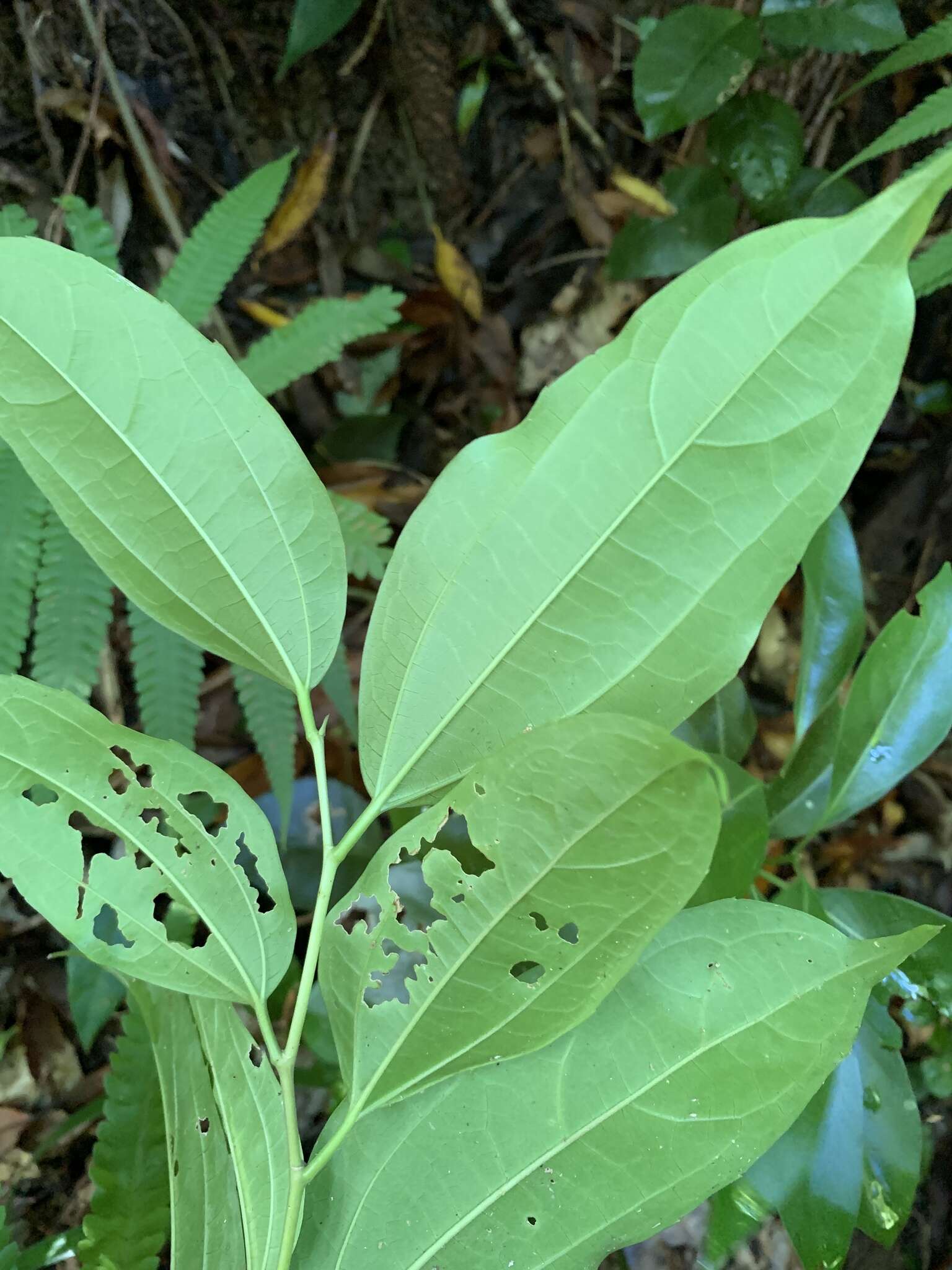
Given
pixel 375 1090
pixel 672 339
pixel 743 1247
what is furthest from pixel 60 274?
pixel 743 1247

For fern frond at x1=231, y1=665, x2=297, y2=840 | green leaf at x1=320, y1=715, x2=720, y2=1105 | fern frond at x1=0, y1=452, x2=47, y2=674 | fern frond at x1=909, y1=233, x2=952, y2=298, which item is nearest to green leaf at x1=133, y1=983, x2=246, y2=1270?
green leaf at x1=320, y1=715, x2=720, y2=1105

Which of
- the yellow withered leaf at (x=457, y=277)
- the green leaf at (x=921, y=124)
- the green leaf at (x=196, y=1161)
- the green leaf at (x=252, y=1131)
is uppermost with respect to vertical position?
the green leaf at (x=921, y=124)

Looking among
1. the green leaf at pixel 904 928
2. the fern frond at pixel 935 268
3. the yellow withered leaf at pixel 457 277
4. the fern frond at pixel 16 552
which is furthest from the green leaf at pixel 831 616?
the fern frond at pixel 16 552

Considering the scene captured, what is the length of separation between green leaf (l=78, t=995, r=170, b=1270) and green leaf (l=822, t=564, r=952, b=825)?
77cm

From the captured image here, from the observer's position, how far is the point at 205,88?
1372 millimetres

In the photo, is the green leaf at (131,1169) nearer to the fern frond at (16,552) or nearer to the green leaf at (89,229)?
the fern frond at (16,552)

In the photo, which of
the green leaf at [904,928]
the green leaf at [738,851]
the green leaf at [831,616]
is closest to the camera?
the green leaf at [738,851]

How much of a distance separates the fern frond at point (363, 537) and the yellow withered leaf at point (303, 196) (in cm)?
72

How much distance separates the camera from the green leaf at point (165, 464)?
0.41 metres

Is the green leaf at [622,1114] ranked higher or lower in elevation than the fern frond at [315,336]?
lower

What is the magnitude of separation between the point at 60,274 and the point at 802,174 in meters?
1.19

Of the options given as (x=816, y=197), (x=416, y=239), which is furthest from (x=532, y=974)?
(x=416, y=239)

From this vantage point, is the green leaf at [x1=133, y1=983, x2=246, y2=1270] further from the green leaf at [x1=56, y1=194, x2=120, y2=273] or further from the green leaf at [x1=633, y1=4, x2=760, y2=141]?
the green leaf at [x1=633, y1=4, x2=760, y2=141]

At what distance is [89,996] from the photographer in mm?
997
